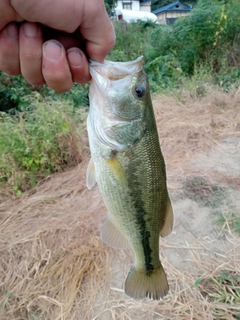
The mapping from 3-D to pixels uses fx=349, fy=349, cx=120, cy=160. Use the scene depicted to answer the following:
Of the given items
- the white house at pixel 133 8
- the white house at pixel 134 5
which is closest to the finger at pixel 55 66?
the white house at pixel 133 8

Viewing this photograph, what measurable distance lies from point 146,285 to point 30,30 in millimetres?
1252

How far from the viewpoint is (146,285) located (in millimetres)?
1702

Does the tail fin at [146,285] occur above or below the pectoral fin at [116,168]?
below

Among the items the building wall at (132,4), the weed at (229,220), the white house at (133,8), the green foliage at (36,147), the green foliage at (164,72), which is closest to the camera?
the weed at (229,220)

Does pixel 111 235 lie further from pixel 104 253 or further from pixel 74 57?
pixel 104 253

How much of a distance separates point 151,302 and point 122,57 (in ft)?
35.6

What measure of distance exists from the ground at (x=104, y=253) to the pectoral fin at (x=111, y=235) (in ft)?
4.20

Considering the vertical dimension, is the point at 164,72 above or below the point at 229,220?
below

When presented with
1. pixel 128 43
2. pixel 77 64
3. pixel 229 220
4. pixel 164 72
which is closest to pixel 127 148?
pixel 77 64

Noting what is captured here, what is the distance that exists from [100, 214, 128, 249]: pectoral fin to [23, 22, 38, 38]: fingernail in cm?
86

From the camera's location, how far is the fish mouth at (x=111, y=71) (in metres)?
1.39

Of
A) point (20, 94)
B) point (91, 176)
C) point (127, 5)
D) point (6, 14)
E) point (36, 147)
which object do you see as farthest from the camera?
point (127, 5)

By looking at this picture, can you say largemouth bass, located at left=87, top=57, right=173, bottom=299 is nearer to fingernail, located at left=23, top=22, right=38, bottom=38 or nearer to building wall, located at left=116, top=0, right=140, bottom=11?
fingernail, located at left=23, top=22, right=38, bottom=38

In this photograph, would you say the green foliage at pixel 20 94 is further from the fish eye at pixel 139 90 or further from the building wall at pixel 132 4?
the building wall at pixel 132 4
